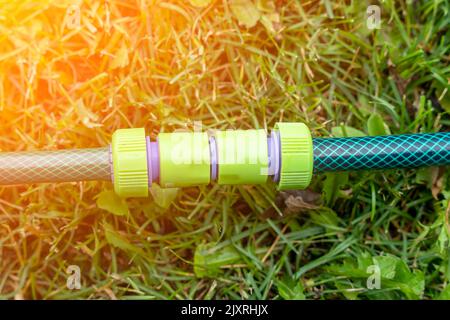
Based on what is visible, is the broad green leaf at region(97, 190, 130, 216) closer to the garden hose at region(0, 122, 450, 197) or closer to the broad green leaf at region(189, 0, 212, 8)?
the garden hose at region(0, 122, 450, 197)

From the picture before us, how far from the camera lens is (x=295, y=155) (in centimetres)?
173

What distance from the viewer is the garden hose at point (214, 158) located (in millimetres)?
1702

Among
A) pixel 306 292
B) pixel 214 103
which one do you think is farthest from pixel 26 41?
pixel 306 292

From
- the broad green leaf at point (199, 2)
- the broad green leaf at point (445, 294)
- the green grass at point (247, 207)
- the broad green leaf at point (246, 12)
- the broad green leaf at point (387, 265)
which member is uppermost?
the broad green leaf at point (199, 2)

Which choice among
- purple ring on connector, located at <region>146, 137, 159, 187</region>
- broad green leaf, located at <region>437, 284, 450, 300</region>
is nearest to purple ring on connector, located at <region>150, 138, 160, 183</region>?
purple ring on connector, located at <region>146, 137, 159, 187</region>

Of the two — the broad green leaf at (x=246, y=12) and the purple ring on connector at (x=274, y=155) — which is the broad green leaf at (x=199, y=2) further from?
the purple ring on connector at (x=274, y=155)

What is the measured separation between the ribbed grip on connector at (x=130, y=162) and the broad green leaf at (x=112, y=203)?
269mm

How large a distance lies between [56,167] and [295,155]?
0.64m

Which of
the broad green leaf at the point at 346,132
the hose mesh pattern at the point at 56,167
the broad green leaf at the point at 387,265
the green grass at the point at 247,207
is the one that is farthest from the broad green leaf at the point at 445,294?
the hose mesh pattern at the point at 56,167

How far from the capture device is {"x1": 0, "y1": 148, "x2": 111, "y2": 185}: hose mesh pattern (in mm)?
1737

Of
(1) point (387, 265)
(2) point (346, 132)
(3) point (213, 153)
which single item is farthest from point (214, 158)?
(1) point (387, 265)

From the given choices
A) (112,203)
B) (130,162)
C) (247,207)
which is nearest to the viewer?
(130,162)

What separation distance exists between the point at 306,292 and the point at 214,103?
0.67 meters

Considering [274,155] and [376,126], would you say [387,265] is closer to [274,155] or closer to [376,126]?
[376,126]
